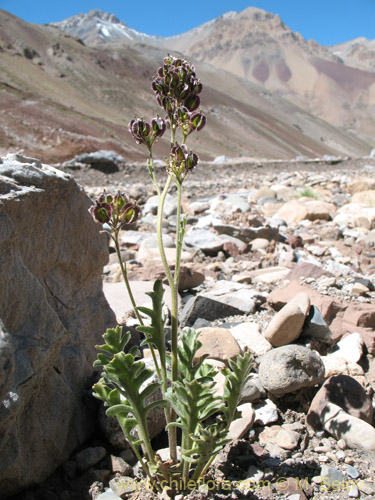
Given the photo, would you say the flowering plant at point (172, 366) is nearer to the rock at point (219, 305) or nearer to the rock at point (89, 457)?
the rock at point (89, 457)

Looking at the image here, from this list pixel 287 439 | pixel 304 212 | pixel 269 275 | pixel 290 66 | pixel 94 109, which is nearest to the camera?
pixel 287 439

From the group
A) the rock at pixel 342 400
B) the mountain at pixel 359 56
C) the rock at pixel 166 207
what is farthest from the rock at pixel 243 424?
the mountain at pixel 359 56

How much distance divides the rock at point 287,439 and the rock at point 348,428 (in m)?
0.18

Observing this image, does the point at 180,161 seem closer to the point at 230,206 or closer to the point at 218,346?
the point at 218,346

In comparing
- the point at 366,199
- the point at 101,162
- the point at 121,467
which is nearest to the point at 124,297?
the point at 121,467

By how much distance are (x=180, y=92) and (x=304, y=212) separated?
6.43m

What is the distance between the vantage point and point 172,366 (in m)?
1.93

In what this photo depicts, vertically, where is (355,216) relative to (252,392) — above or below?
above

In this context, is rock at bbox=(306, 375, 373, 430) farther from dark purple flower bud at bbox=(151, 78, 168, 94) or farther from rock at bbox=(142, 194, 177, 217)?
rock at bbox=(142, 194, 177, 217)

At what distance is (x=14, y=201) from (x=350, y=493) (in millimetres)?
1978

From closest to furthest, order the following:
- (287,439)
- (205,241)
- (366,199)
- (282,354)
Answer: (287,439)
(282,354)
(205,241)
(366,199)

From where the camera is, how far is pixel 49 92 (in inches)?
1553

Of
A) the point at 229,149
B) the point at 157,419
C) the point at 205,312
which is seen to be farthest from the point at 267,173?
the point at 229,149

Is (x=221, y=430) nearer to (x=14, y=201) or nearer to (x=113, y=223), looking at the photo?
(x=113, y=223)
